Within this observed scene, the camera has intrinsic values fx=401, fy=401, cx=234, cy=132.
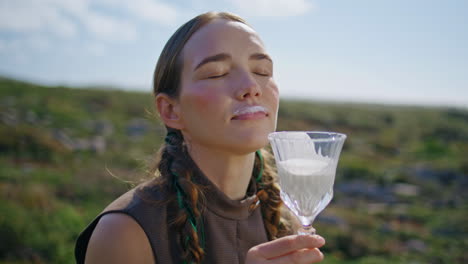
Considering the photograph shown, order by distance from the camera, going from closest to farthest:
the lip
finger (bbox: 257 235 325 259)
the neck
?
1. finger (bbox: 257 235 325 259)
2. the lip
3. the neck

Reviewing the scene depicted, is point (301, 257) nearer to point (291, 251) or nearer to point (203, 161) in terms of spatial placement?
point (291, 251)

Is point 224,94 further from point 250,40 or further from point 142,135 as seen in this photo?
point 142,135

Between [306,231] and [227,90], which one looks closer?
[306,231]

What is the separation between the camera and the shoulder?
85.7 inches

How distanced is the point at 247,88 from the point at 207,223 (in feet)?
2.99

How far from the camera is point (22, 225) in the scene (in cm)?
708

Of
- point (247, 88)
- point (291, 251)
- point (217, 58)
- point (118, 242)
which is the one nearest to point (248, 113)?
point (247, 88)

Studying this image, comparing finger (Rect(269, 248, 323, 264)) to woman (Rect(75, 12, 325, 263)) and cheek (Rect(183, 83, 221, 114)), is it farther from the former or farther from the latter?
cheek (Rect(183, 83, 221, 114))

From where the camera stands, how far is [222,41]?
2.45 meters

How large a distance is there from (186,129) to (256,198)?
70 cm

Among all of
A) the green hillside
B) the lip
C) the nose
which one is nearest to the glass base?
the lip

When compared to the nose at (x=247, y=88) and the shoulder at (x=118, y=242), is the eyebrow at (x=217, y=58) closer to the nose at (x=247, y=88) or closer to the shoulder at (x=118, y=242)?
the nose at (x=247, y=88)

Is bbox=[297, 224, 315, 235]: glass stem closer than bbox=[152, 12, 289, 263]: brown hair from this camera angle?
Yes

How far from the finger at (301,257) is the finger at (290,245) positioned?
0.02m
